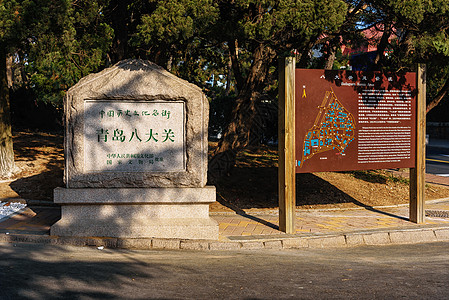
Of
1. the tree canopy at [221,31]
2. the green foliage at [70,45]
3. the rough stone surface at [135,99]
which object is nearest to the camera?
the rough stone surface at [135,99]

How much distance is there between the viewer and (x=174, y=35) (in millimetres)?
8352

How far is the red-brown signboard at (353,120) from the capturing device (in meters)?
7.53

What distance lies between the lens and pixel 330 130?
25.2 feet

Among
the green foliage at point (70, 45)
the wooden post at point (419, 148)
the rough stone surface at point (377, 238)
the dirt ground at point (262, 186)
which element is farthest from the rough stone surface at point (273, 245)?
the green foliage at point (70, 45)

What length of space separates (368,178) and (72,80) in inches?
289

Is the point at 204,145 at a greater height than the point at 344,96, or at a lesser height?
lesser

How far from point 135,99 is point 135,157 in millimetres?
815

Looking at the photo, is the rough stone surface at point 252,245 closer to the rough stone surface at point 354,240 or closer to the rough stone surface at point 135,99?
the rough stone surface at point 135,99

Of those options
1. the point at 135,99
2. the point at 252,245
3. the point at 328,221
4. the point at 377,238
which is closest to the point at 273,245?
the point at 252,245

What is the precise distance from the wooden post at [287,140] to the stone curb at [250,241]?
0.41m

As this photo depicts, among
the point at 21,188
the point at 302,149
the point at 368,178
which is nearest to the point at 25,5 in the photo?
the point at 21,188

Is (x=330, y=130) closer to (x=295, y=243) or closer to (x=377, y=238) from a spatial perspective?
(x=377, y=238)

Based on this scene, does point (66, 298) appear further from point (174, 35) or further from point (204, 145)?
point (174, 35)


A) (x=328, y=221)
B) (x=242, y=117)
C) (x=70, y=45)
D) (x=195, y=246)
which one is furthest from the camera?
(x=242, y=117)
